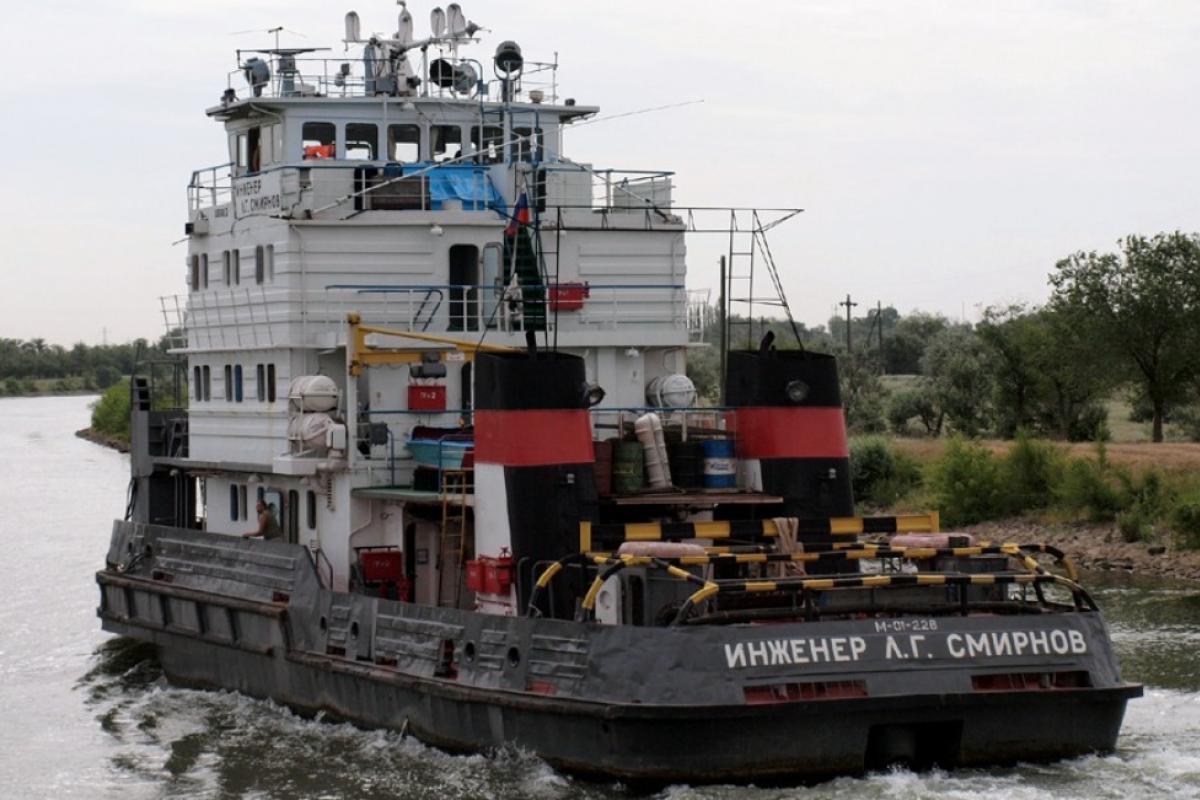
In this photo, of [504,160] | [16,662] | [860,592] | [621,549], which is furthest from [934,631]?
[16,662]

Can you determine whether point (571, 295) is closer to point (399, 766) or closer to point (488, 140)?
point (488, 140)

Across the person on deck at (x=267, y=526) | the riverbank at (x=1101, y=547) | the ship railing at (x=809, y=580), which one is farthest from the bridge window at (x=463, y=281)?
the riverbank at (x=1101, y=547)

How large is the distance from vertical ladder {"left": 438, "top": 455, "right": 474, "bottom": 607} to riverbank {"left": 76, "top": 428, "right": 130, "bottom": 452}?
2274 inches

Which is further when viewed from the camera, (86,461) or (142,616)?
(86,461)

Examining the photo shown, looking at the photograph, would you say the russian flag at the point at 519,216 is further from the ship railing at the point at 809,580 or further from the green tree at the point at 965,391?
the green tree at the point at 965,391

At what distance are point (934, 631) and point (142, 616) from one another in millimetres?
10772

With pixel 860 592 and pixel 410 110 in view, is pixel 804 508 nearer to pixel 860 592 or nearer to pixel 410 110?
pixel 860 592

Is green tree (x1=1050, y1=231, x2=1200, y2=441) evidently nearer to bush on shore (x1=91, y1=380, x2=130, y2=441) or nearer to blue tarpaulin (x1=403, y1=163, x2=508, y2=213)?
blue tarpaulin (x1=403, y1=163, x2=508, y2=213)

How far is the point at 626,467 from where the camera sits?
60.1 ft

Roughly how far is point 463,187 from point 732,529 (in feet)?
19.0

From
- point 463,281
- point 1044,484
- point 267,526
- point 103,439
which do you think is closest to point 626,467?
point 463,281

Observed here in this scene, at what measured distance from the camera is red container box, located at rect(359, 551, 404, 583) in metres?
19.3

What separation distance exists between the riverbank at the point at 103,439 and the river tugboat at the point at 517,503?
53.0 m

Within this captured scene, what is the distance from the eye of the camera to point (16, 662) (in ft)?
81.9
